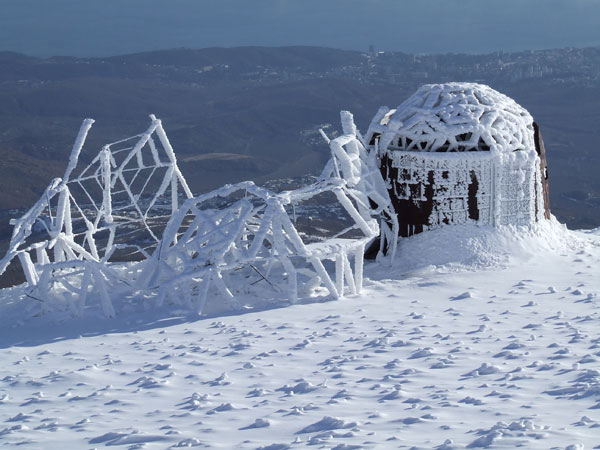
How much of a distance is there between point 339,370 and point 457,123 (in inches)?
298

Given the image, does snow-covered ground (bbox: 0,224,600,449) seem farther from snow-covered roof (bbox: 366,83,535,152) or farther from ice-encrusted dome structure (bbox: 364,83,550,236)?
snow-covered roof (bbox: 366,83,535,152)

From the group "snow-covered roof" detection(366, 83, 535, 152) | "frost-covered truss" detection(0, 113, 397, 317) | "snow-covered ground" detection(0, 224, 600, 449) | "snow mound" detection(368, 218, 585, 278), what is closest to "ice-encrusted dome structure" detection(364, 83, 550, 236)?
"snow-covered roof" detection(366, 83, 535, 152)

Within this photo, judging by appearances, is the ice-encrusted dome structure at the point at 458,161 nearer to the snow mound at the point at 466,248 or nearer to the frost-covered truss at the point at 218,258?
the snow mound at the point at 466,248

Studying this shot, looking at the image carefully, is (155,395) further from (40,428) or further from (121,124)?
(121,124)

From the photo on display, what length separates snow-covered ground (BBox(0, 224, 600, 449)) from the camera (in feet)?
24.6

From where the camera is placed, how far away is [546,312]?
12.1 meters

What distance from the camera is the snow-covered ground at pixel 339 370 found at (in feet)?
24.6

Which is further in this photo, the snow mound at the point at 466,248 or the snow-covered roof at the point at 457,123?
the snow-covered roof at the point at 457,123

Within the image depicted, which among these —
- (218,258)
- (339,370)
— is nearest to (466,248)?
(218,258)

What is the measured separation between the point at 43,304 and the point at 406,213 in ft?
23.3

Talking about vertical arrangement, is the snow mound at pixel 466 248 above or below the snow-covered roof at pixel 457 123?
below

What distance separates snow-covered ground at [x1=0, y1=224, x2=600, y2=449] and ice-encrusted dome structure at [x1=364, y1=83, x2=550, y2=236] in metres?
1.36

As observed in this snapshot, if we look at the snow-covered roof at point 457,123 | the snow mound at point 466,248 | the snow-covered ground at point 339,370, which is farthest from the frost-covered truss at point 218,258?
the snow-covered roof at point 457,123

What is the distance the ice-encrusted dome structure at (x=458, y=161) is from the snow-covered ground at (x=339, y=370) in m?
1.36
